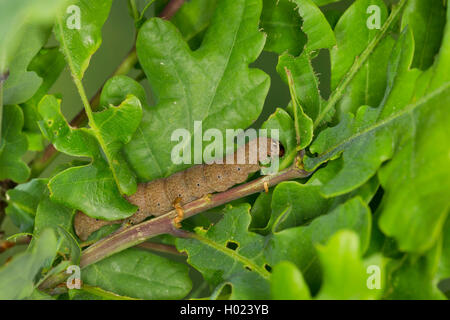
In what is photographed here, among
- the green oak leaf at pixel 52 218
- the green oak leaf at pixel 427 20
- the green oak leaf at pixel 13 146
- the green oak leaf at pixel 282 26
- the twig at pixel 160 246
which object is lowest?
the twig at pixel 160 246

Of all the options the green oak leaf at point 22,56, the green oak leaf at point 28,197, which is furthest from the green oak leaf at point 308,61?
the green oak leaf at point 28,197

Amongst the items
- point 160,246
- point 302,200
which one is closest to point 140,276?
point 160,246

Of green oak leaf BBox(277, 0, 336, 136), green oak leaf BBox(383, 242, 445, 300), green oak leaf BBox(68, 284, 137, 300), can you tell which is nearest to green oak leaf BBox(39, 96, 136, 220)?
green oak leaf BBox(68, 284, 137, 300)

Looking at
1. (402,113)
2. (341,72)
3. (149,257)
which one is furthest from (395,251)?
(149,257)

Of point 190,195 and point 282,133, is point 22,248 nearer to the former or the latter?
Answer: point 190,195

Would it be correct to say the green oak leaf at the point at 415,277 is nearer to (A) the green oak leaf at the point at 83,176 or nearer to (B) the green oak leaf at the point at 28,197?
(A) the green oak leaf at the point at 83,176
